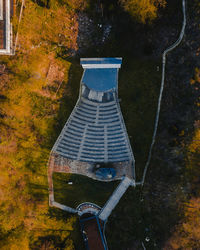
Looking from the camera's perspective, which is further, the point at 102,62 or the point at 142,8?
the point at 102,62

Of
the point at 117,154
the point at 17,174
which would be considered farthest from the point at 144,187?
the point at 17,174

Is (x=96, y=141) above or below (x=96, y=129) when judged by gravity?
below

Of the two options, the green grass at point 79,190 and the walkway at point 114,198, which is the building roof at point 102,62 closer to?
the green grass at point 79,190

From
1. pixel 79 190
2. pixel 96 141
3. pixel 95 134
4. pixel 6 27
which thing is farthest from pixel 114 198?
pixel 6 27

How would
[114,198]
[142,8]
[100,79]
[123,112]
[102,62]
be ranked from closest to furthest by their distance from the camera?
[142,8] < [102,62] < [100,79] < [123,112] < [114,198]

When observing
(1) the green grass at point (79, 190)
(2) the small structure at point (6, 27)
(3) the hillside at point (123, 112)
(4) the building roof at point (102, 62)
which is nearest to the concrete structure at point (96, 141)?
(1) the green grass at point (79, 190)

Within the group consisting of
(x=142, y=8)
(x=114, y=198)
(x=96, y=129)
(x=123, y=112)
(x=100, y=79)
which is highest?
(x=142, y=8)

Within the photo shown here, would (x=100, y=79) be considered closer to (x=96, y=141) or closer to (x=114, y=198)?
(x=96, y=141)

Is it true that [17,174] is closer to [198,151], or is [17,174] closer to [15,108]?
[15,108]
